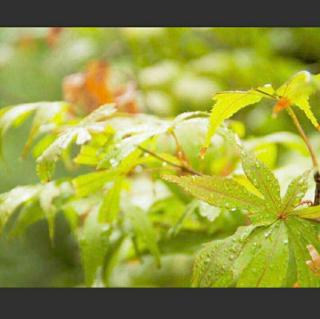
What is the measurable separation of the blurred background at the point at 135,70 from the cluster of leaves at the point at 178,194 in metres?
0.50

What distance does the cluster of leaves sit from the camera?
60 cm

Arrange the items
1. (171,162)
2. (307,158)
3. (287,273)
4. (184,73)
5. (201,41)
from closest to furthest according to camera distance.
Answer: (287,273) → (171,162) → (307,158) → (184,73) → (201,41)

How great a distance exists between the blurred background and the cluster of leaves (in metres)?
0.50

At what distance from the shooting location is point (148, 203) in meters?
1.04

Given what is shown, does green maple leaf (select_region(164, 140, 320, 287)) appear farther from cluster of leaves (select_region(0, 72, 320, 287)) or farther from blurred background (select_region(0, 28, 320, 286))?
blurred background (select_region(0, 28, 320, 286))

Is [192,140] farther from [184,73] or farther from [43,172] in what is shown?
[184,73]

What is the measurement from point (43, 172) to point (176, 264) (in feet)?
1.74

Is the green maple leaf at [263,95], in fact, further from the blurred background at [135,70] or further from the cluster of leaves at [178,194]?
the blurred background at [135,70]

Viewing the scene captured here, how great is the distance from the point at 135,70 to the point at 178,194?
3.82ft

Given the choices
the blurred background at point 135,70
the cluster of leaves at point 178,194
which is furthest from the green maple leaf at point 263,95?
the blurred background at point 135,70

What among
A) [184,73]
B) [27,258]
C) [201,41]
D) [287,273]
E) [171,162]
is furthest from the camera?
[201,41]

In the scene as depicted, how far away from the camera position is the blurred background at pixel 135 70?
5.74 feet

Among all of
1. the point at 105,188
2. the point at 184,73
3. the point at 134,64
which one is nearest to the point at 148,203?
the point at 105,188

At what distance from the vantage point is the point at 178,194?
39.3 inches
